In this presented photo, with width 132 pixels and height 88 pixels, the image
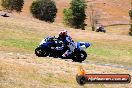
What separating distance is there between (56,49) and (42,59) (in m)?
3.86

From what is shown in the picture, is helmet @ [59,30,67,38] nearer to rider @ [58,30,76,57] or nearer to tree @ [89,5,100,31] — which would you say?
rider @ [58,30,76,57]

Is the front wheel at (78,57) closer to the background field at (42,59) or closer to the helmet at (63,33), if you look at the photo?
the helmet at (63,33)

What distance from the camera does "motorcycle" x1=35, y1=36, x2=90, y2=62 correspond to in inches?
1220

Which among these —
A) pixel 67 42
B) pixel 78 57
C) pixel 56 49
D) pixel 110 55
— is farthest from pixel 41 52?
pixel 110 55

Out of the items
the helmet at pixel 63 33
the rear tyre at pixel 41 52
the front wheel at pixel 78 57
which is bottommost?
the front wheel at pixel 78 57

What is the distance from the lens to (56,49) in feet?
102

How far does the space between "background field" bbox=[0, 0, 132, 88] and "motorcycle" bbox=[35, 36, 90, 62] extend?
3.27 feet

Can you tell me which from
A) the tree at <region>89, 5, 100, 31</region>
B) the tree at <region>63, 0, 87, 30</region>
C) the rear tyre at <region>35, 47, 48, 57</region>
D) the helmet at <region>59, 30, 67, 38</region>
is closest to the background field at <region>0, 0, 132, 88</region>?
the rear tyre at <region>35, 47, 48, 57</region>

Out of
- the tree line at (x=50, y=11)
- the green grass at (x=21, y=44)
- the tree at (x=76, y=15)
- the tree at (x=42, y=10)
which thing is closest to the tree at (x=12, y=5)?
the tree line at (x=50, y=11)

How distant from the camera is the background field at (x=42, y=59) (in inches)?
830

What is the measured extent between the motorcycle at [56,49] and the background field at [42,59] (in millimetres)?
997

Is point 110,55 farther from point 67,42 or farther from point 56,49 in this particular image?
point 67,42

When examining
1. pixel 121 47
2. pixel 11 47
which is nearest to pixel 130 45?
pixel 121 47

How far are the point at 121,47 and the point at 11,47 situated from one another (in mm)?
20839
